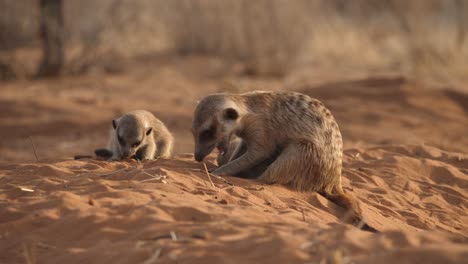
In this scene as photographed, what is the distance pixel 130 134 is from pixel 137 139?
92 mm

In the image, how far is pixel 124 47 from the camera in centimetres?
2008

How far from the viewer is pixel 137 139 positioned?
6.99 meters

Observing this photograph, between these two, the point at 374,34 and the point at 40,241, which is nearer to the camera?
the point at 40,241

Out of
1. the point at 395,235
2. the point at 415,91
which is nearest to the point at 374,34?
the point at 415,91

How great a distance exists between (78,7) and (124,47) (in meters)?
1.82

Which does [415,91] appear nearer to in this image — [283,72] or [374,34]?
[283,72]

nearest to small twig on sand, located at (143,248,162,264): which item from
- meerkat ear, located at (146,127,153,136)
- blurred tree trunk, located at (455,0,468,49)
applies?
meerkat ear, located at (146,127,153,136)

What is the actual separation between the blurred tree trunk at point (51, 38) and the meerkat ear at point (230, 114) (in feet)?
36.8

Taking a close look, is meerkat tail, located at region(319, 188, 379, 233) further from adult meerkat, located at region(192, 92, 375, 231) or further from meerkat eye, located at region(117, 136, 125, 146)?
meerkat eye, located at region(117, 136, 125, 146)

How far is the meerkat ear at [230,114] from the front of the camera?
→ 19.7ft

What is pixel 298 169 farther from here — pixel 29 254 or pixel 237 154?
pixel 29 254

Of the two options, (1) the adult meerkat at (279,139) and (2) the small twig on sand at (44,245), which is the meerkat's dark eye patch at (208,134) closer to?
(1) the adult meerkat at (279,139)

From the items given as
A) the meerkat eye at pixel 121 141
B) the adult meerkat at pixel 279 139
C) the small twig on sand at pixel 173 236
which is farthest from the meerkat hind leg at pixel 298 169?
the small twig on sand at pixel 173 236

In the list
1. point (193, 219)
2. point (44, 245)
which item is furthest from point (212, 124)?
point (44, 245)
